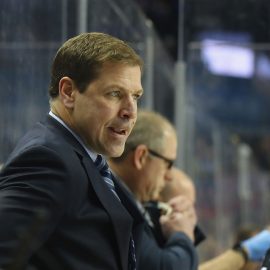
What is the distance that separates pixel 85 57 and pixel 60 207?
36cm

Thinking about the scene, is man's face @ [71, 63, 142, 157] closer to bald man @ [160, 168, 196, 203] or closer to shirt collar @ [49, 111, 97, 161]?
shirt collar @ [49, 111, 97, 161]

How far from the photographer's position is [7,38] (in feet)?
9.34

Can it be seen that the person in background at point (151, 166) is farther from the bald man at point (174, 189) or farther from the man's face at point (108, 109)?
the man's face at point (108, 109)

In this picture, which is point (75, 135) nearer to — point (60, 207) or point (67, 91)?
point (67, 91)

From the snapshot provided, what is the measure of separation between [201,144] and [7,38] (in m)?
3.56

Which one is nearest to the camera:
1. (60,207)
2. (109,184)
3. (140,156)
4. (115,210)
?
(60,207)

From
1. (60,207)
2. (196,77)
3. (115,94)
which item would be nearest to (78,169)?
(60,207)

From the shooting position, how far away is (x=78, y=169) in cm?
198

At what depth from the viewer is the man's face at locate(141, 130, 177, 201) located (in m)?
3.27

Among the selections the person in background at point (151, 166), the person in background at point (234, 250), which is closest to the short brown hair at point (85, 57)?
the person in background at point (151, 166)

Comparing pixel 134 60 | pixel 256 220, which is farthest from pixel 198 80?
pixel 134 60

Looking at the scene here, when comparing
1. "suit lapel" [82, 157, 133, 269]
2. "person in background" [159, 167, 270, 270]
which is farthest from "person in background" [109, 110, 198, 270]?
"suit lapel" [82, 157, 133, 269]

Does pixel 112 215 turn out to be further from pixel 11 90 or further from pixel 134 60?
pixel 11 90

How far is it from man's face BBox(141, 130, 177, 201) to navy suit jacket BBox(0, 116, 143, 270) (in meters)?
1.16
